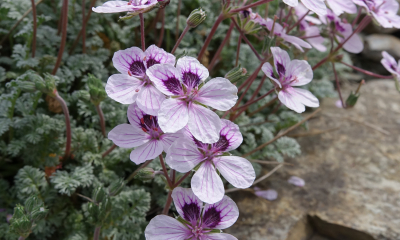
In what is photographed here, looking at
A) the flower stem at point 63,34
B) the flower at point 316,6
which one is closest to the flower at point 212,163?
the flower at point 316,6

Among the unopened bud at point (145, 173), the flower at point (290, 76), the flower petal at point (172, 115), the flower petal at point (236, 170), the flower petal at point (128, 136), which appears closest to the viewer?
the flower petal at point (172, 115)

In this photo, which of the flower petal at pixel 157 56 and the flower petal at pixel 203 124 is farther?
the flower petal at pixel 157 56

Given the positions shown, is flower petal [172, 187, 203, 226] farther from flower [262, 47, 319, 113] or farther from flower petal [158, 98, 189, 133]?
flower [262, 47, 319, 113]

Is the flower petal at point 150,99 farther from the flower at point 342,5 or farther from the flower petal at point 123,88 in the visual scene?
the flower at point 342,5

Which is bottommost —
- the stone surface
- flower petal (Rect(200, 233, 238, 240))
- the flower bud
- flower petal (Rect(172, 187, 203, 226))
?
the stone surface

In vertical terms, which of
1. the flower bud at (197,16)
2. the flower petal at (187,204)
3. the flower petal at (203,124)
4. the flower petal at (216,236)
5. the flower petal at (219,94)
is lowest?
the flower petal at (216,236)

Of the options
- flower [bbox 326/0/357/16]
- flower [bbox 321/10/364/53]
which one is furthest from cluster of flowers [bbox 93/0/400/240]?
flower [bbox 321/10/364/53]

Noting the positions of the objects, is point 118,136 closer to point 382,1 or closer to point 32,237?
point 32,237
